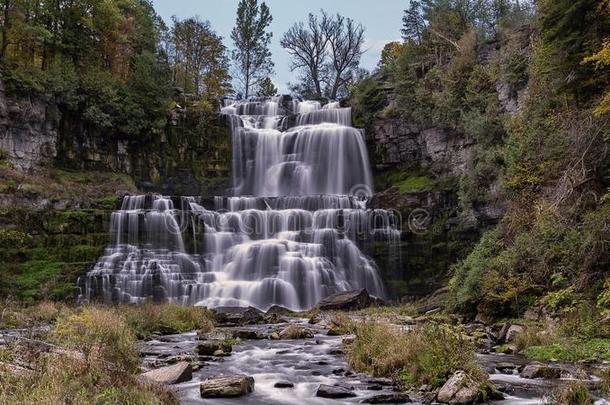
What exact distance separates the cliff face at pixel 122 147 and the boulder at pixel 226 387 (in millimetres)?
30479

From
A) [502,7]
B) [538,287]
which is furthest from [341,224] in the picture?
[502,7]

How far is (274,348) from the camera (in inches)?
574

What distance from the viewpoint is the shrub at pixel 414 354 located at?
29.7 ft

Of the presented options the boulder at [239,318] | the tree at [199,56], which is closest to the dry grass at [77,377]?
the boulder at [239,318]

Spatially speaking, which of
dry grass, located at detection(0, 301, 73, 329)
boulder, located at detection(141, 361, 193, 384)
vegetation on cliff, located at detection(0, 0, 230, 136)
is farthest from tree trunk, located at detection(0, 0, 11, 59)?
boulder, located at detection(141, 361, 193, 384)

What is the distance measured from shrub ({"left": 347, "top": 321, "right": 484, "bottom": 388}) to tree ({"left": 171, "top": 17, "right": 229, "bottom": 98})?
1776 inches

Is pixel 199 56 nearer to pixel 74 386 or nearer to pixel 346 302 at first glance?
pixel 346 302

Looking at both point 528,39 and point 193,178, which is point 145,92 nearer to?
point 193,178

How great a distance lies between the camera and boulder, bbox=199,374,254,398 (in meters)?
8.95

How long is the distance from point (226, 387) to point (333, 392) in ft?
6.13

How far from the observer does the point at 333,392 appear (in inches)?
357

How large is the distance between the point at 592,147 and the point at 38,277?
84.5 feet

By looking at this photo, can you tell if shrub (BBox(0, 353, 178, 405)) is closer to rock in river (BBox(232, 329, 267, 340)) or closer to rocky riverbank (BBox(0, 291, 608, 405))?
rocky riverbank (BBox(0, 291, 608, 405))

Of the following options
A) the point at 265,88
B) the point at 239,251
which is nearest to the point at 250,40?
the point at 265,88
